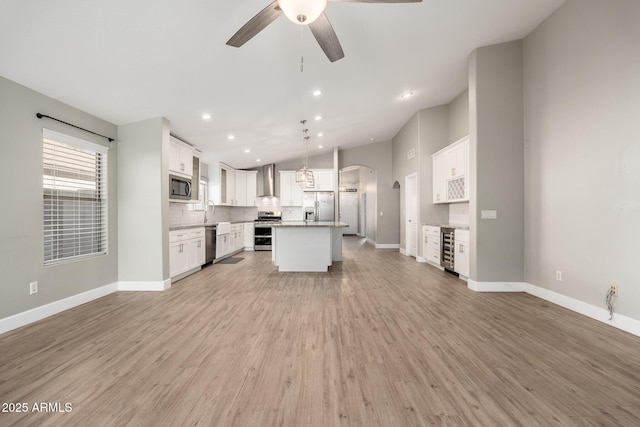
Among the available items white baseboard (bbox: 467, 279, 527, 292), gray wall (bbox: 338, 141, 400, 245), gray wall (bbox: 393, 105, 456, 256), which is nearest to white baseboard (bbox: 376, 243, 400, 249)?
gray wall (bbox: 338, 141, 400, 245)

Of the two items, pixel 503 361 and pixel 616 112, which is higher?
pixel 616 112

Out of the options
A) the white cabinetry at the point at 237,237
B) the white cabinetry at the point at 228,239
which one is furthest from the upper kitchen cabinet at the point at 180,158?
the white cabinetry at the point at 237,237

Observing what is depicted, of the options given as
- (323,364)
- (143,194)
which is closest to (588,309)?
(323,364)

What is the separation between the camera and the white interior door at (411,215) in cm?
698

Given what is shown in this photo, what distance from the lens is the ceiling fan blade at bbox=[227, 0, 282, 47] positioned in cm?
179

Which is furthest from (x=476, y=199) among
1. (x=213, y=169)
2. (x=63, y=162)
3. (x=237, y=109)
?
(x=213, y=169)

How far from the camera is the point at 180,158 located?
4.89 meters

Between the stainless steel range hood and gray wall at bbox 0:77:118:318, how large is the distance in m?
5.43

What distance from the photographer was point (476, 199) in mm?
4008

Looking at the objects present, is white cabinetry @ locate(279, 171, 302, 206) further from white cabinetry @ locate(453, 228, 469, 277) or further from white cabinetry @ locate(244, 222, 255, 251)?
white cabinetry @ locate(453, 228, 469, 277)

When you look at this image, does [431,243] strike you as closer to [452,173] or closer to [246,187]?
[452,173]

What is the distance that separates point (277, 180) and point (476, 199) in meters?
6.35

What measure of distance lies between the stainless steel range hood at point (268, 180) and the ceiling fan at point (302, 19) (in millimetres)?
6511

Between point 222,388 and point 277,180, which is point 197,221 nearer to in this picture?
point 277,180
